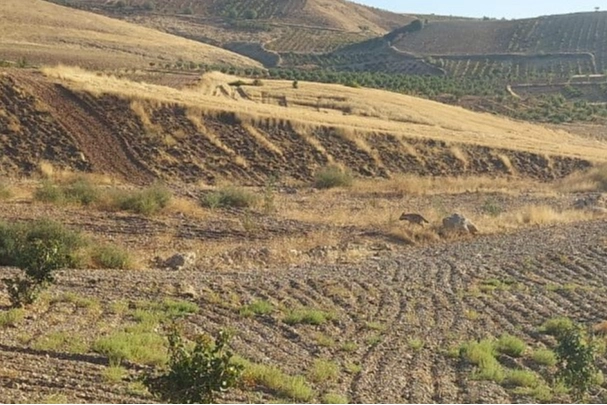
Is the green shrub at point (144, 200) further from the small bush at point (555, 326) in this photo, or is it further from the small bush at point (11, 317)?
the small bush at point (555, 326)

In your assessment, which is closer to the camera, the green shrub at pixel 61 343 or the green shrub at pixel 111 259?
the green shrub at pixel 61 343

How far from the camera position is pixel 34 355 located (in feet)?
35.3

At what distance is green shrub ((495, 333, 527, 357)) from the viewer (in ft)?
42.8

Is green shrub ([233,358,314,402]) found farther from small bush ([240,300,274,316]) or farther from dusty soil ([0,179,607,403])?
small bush ([240,300,274,316])

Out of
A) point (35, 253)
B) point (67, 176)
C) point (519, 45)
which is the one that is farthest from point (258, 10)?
point (35, 253)

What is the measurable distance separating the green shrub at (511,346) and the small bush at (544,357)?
0.66ft

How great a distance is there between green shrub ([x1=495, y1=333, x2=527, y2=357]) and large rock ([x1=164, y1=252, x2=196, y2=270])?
26.1 ft

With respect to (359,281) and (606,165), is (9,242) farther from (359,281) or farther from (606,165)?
(606,165)

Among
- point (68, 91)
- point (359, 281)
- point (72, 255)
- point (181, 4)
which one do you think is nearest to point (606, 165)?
point (68, 91)

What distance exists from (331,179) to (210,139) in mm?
5477

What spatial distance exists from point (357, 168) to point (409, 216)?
36.1ft

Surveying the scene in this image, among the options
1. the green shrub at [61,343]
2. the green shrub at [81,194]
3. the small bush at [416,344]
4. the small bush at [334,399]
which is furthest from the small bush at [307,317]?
the green shrub at [81,194]

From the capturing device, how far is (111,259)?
744 inches

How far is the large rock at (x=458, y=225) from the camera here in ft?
85.2
